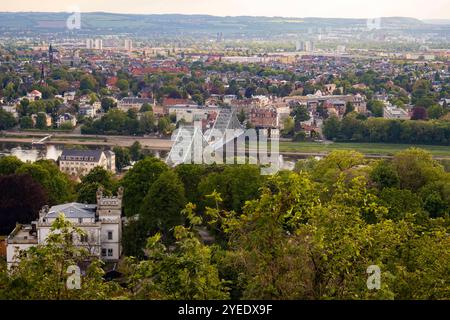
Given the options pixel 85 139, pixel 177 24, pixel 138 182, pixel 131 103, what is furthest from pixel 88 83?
pixel 177 24

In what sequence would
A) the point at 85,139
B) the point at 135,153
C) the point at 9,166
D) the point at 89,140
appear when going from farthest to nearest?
the point at 85,139 < the point at 89,140 < the point at 135,153 < the point at 9,166

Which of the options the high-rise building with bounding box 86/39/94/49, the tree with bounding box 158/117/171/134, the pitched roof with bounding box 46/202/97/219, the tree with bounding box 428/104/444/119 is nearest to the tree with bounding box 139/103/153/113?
the tree with bounding box 158/117/171/134

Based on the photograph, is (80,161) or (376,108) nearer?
(80,161)

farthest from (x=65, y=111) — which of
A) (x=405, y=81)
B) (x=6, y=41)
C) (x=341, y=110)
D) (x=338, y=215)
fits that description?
(x=6, y=41)

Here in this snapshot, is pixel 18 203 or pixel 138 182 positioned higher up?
pixel 138 182

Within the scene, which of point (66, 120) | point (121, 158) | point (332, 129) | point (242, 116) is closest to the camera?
point (121, 158)

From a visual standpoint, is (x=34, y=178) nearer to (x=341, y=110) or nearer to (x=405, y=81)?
(x=341, y=110)

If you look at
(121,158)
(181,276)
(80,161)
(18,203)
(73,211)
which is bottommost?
(121,158)

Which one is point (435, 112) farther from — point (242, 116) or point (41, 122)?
point (41, 122)

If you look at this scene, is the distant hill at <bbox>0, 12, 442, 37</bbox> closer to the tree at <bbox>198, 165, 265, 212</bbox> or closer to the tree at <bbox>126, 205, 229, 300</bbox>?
the tree at <bbox>198, 165, 265, 212</bbox>
